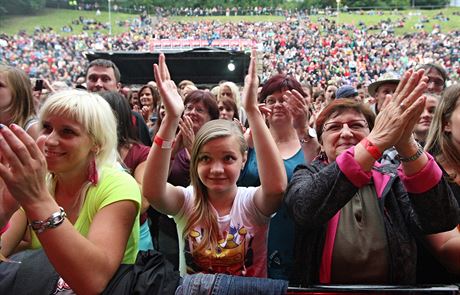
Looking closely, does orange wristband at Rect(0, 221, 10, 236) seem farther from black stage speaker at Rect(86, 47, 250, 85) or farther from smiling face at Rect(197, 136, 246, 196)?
black stage speaker at Rect(86, 47, 250, 85)

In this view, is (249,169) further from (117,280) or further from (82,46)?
(82,46)

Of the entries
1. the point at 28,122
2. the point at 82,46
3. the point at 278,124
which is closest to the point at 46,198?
the point at 278,124

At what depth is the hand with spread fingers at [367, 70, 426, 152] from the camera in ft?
5.03

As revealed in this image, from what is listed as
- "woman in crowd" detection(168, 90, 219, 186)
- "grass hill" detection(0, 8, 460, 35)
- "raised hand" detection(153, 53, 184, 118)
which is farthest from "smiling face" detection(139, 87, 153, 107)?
"grass hill" detection(0, 8, 460, 35)

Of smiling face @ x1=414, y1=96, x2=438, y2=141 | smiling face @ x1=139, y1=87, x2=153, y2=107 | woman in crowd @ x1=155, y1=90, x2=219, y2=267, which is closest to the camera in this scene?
woman in crowd @ x1=155, y1=90, x2=219, y2=267

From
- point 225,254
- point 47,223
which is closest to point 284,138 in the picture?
point 225,254

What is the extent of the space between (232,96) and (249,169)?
195cm

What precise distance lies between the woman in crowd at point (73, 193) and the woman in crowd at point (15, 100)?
1224mm

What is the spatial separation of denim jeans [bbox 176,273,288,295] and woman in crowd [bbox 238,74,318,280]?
0.59 metres

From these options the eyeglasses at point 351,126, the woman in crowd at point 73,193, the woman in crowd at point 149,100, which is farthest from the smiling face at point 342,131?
the woman in crowd at point 149,100

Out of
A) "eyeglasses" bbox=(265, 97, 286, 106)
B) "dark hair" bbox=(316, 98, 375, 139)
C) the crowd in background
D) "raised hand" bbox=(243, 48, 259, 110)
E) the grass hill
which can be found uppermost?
the grass hill

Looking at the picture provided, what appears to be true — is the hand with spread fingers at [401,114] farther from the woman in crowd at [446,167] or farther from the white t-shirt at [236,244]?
the white t-shirt at [236,244]

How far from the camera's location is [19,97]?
9.47 ft

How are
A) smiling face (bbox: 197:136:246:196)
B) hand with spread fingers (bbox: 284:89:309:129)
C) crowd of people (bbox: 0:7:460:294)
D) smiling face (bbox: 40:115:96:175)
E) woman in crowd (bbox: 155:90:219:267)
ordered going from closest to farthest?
crowd of people (bbox: 0:7:460:294) → smiling face (bbox: 40:115:96:175) → smiling face (bbox: 197:136:246:196) → hand with spread fingers (bbox: 284:89:309:129) → woman in crowd (bbox: 155:90:219:267)
